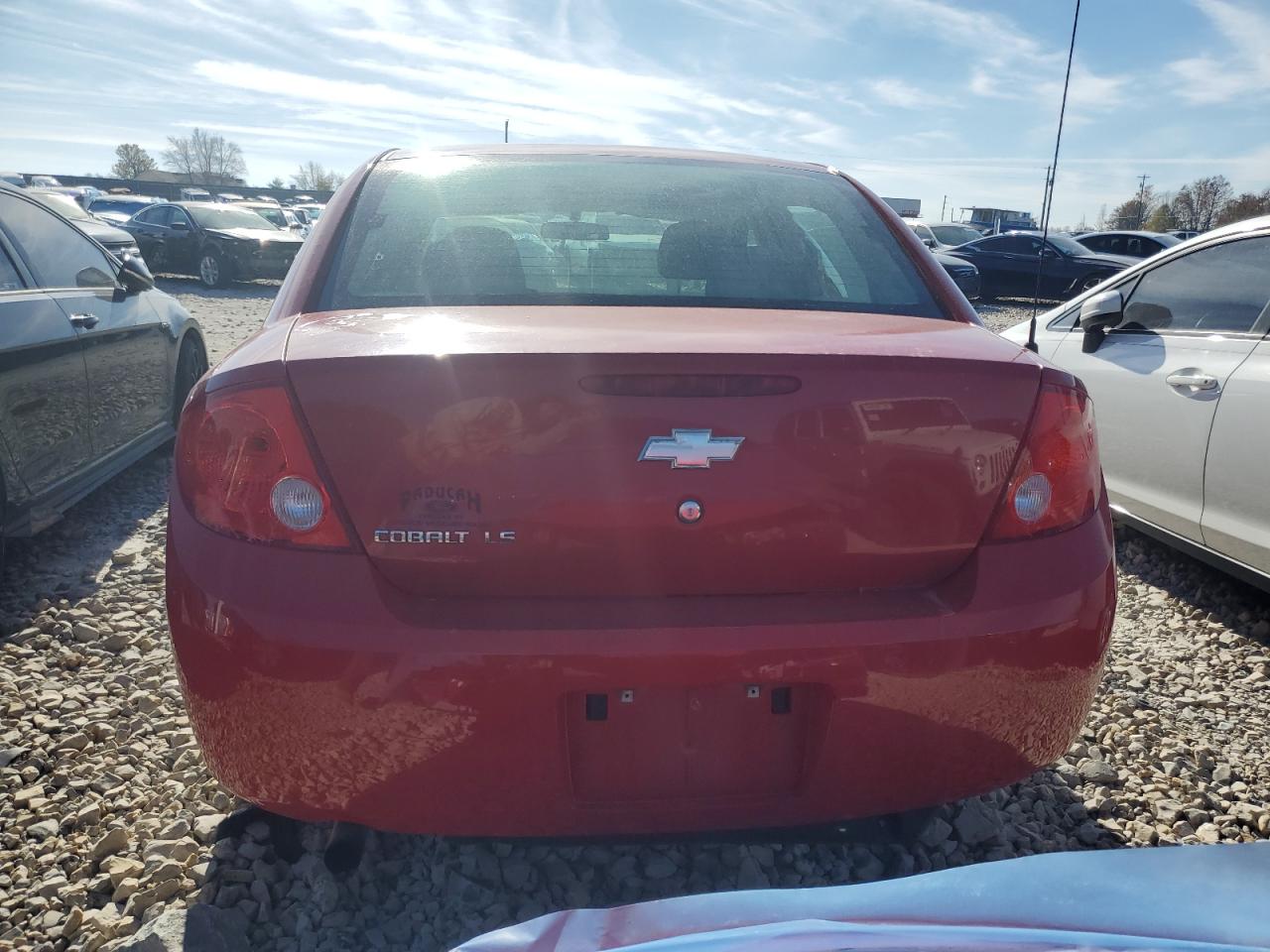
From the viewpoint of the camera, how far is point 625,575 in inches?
63.8

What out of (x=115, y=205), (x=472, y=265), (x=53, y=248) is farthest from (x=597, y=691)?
(x=115, y=205)

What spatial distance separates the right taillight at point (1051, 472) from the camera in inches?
67.9

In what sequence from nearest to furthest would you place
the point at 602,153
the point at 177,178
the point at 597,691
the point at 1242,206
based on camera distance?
the point at 597,691, the point at 602,153, the point at 1242,206, the point at 177,178

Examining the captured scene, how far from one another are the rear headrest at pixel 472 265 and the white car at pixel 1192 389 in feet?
8.62

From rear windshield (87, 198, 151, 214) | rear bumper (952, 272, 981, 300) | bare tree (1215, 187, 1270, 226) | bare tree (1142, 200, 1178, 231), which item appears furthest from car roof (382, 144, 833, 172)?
bare tree (1142, 200, 1178, 231)

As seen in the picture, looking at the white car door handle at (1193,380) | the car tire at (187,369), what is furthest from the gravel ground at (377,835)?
the car tire at (187,369)

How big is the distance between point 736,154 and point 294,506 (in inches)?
72.7

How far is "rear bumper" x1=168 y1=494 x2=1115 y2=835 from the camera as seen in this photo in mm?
1558

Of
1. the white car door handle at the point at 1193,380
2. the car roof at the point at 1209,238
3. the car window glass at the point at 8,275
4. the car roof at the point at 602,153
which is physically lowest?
the white car door handle at the point at 1193,380

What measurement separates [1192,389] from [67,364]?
441 cm

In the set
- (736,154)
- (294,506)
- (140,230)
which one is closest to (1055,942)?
(294,506)

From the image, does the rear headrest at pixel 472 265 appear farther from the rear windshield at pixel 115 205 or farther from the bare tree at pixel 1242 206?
the bare tree at pixel 1242 206

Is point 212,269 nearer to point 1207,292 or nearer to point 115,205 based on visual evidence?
point 115,205

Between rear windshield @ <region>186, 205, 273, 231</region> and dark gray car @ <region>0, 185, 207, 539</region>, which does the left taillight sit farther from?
rear windshield @ <region>186, 205, 273, 231</region>
